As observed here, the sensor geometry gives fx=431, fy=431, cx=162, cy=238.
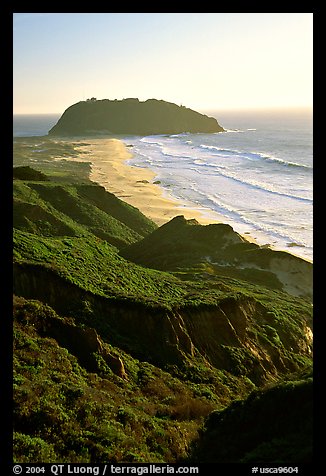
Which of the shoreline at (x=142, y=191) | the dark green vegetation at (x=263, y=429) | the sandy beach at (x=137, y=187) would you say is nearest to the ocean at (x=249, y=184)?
the shoreline at (x=142, y=191)

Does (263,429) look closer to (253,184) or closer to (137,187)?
(137,187)

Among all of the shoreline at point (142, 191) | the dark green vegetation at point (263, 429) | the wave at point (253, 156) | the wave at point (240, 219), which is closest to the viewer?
the dark green vegetation at point (263, 429)

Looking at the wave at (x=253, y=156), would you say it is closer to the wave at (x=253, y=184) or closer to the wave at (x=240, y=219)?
the wave at (x=253, y=184)

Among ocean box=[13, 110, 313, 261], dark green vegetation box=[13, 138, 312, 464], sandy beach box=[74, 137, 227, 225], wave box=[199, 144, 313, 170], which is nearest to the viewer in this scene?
dark green vegetation box=[13, 138, 312, 464]

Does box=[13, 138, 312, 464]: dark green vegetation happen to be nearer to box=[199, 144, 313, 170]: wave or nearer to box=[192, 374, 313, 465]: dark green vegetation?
box=[192, 374, 313, 465]: dark green vegetation

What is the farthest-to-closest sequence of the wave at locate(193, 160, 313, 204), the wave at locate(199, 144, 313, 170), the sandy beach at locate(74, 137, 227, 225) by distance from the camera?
1. the wave at locate(199, 144, 313, 170)
2. the wave at locate(193, 160, 313, 204)
3. the sandy beach at locate(74, 137, 227, 225)

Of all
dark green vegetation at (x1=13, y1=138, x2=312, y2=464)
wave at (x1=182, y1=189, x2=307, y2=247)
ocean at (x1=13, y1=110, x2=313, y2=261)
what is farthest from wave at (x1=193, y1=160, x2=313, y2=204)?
dark green vegetation at (x1=13, y1=138, x2=312, y2=464)
